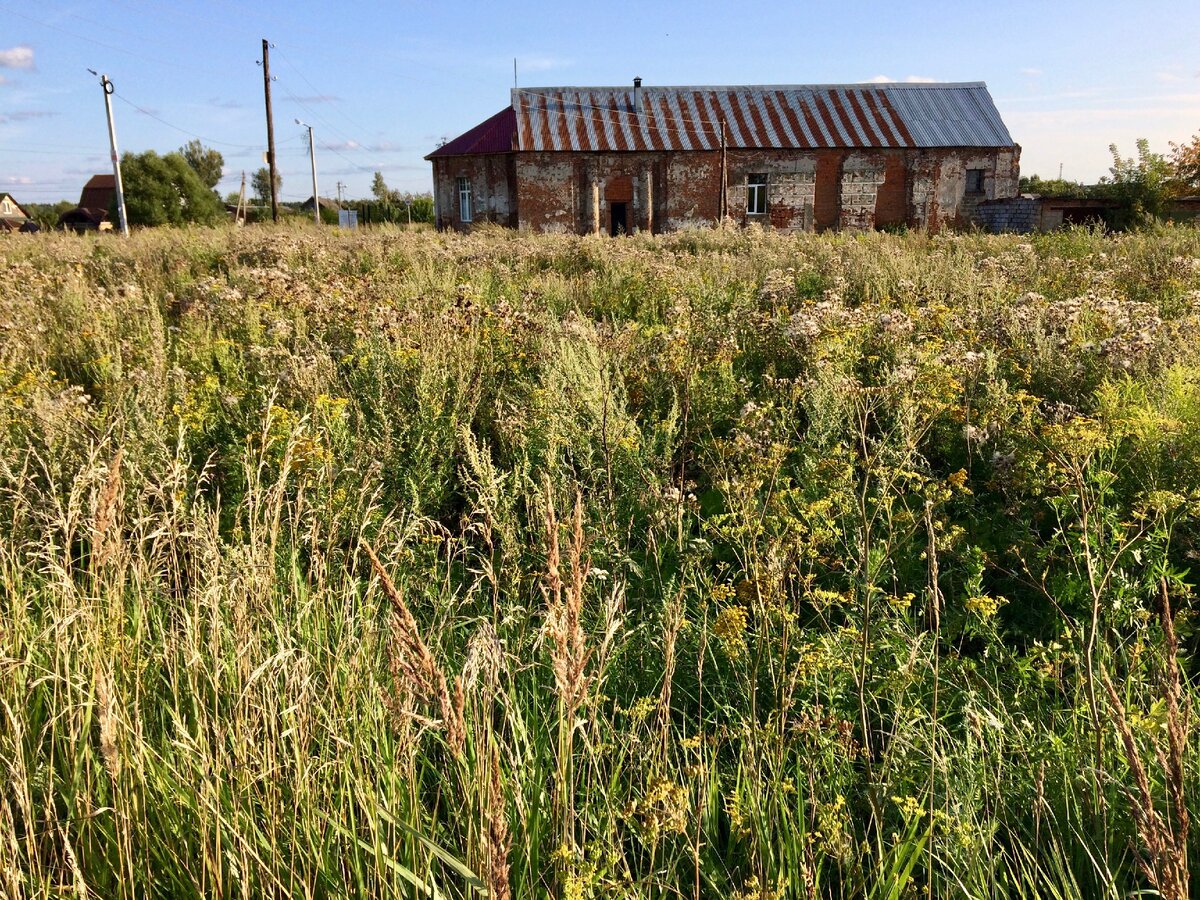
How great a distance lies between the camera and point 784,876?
5.96 ft

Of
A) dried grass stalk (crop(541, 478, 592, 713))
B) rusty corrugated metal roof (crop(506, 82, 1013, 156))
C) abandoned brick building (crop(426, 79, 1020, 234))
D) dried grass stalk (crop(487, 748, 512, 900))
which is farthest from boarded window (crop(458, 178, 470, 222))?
dried grass stalk (crop(487, 748, 512, 900))

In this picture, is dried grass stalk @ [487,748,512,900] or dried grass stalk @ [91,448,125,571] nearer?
dried grass stalk @ [487,748,512,900]

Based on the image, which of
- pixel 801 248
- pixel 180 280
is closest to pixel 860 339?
pixel 801 248

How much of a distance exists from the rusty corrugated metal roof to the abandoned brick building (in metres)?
0.05

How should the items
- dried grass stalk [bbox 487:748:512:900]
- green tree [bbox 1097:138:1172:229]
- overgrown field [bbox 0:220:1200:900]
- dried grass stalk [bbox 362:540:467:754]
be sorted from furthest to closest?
green tree [bbox 1097:138:1172:229], overgrown field [bbox 0:220:1200:900], dried grass stalk [bbox 362:540:467:754], dried grass stalk [bbox 487:748:512:900]

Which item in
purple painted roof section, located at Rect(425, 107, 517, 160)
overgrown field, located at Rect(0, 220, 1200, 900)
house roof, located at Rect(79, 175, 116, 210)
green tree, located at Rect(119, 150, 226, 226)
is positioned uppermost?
house roof, located at Rect(79, 175, 116, 210)

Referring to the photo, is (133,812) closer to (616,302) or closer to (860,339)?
(860,339)

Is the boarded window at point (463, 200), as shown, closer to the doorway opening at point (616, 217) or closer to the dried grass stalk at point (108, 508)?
the doorway opening at point (616, 217)

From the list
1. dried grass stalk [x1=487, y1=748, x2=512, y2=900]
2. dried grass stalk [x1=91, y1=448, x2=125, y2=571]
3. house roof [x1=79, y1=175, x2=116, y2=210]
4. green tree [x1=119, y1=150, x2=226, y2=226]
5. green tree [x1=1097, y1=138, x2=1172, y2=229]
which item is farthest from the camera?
house roof [x1=79, y1=175, x2=116, y2=210]

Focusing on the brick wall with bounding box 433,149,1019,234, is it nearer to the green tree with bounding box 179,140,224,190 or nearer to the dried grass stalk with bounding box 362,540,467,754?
the dried grass stalk with bounding box 362,540,467,754

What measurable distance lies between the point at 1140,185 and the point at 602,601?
3078 cm

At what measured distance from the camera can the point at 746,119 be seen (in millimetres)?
30109

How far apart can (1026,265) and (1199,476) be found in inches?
244

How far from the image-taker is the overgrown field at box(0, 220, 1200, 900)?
5.63ft
